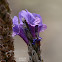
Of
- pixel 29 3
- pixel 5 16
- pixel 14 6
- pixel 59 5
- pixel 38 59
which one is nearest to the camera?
pixel 5 16

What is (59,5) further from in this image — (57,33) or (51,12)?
(57,33)

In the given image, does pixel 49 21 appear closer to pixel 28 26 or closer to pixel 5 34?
pixel 28 26

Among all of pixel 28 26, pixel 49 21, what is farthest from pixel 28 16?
pixel 49 21

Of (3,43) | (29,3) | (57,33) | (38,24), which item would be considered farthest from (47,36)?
(3,43)

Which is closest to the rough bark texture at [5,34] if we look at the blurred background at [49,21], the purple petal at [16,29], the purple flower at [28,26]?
the purple flower at [28,26]

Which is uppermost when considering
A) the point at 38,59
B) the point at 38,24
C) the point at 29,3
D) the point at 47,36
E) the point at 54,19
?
the point at 29,3

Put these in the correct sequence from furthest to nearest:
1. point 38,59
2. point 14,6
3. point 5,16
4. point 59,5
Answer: point 59,5 → point 14,6 → point 38,59 → point 5,16

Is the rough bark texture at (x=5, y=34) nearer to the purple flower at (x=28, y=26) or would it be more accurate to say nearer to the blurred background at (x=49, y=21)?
the purple flower at (x=28, y=26)
